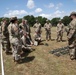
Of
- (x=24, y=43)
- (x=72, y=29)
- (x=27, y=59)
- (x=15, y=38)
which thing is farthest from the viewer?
(x=24, y=43)

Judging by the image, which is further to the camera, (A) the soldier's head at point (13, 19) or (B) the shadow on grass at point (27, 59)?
(B) the shadow on grass at point (27, 59)

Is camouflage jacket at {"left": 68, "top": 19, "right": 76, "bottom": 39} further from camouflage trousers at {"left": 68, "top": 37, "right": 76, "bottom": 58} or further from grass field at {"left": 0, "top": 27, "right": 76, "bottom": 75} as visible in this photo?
grass field at {"left": 0, "top": 27, "right": 76, "bottom": 75}

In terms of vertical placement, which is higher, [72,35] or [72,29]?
[72,29]

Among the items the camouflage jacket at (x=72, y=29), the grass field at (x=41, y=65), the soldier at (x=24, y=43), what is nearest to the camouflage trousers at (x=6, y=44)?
the grass field at (x=41, y=65)

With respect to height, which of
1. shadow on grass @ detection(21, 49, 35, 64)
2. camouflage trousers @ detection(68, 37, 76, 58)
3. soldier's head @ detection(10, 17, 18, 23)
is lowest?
shadow on grass @ detection(21, 49, 35, 64)

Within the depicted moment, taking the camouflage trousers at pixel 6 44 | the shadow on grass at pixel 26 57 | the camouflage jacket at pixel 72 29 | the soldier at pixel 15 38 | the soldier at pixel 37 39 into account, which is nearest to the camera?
the camouflage jacket at pixel 72 29

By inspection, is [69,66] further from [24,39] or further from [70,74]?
[24,39]

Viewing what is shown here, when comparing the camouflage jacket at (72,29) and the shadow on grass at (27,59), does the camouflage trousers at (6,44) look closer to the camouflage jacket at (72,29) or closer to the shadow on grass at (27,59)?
the shadow on grass at (27,59)

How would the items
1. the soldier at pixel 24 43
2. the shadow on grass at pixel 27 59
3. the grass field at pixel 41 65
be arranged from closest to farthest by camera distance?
1. the grass field at pixel 41 65
2. the shadow on grass at pixel 27 59
3. the soldier at pixel 24 43

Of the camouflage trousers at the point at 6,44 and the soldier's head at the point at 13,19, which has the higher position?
the soldier's head at the point at 13,19

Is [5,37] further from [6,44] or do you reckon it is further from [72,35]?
[72,35]

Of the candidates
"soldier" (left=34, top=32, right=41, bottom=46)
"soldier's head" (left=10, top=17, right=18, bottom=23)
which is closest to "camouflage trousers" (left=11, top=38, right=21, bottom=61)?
"soldier's head" (left=10, top=17, right=18, bottom=23)

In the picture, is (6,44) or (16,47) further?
(6,44)

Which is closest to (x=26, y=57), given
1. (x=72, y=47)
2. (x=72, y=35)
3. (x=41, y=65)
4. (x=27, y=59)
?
(x=27, y=59)
